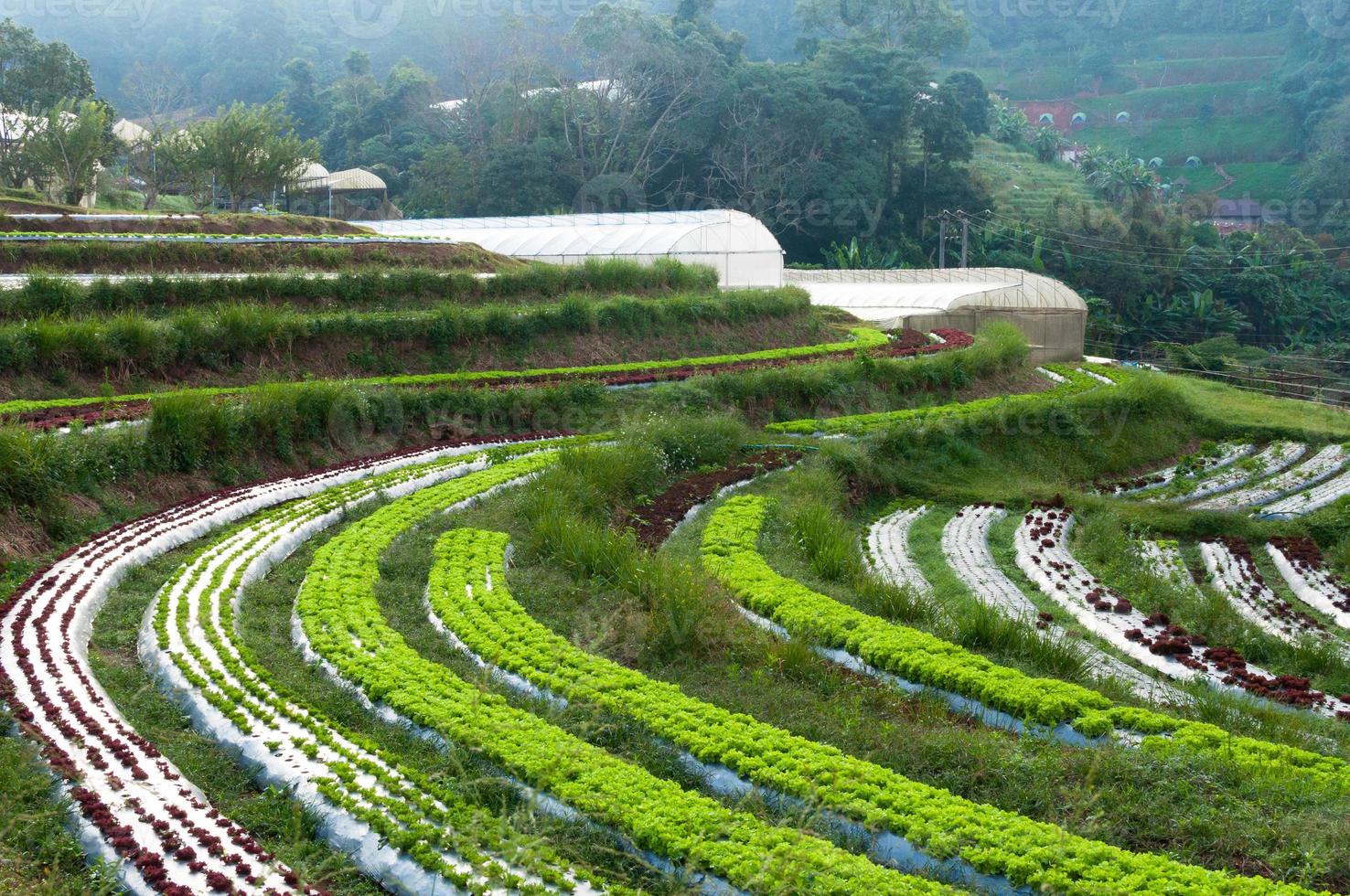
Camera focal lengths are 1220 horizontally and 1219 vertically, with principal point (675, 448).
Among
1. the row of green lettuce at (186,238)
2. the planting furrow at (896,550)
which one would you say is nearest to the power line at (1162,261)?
the row of green lettuce at (186,238)

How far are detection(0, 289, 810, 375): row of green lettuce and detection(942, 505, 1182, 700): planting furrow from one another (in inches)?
424

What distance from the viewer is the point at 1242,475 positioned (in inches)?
883

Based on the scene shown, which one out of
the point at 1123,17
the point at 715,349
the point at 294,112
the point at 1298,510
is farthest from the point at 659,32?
the point at 1123,17

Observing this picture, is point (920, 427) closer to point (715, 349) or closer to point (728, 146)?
point (715, 349)

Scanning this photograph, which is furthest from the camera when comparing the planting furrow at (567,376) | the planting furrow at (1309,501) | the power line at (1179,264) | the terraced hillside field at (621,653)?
the power line at (1179,264)

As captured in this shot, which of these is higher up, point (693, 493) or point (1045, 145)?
point (1045, 145)

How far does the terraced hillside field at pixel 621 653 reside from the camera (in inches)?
265

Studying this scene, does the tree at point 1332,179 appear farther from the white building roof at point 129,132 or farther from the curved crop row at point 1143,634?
the curved crop row at point 1143,634

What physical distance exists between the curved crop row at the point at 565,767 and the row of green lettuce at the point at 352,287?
11.7m

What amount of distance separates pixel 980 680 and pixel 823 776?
87.9 inches

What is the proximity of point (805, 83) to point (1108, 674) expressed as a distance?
178 ft

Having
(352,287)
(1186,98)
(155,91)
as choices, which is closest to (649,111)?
(352,287)

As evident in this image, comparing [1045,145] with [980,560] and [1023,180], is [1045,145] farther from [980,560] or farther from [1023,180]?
[980,560]

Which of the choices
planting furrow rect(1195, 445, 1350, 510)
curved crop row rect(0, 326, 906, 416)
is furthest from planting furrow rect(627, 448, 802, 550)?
planting furrow rect(1195, 445, 1350, 510)
